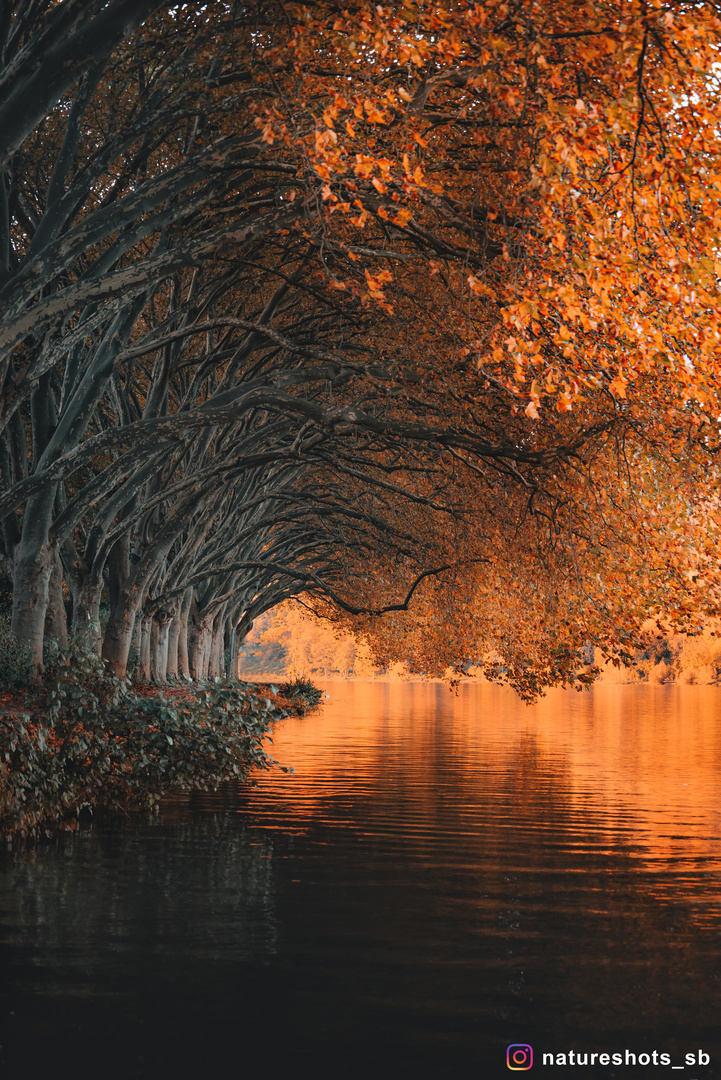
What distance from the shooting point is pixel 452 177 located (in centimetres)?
1455

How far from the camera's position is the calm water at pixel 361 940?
614 centimetres

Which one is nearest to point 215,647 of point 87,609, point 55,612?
point 87,609

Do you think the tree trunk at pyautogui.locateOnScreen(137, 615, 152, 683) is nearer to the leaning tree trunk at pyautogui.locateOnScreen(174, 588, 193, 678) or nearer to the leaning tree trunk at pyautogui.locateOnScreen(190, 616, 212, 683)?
the leaning tree trunk at pyautogui.locateOnScreen(174, 588, 193, 678)

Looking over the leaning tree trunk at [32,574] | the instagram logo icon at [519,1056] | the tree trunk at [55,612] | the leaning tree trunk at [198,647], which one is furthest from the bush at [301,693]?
the instagram logo icon at [519,1056]

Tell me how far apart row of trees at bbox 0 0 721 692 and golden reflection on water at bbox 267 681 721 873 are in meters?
3.52

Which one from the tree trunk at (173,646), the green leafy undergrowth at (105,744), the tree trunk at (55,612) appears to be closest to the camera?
the green leafy undergrowth at (105,744)

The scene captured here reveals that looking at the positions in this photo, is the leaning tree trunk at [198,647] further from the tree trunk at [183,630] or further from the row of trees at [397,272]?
the row of trees at [397,272]

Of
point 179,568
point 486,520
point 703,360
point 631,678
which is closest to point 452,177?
point 703,360

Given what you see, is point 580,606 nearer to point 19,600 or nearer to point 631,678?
point 19,600

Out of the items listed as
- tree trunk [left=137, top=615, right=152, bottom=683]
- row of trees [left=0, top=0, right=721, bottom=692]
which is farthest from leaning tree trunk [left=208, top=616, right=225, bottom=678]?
row of trees [left=0, top=0, right=721, bottom=692]

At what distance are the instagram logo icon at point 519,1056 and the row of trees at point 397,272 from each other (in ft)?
20.1

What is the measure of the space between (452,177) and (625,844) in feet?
33.3

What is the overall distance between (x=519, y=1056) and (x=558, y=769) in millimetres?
19721

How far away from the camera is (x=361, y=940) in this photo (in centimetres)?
859
